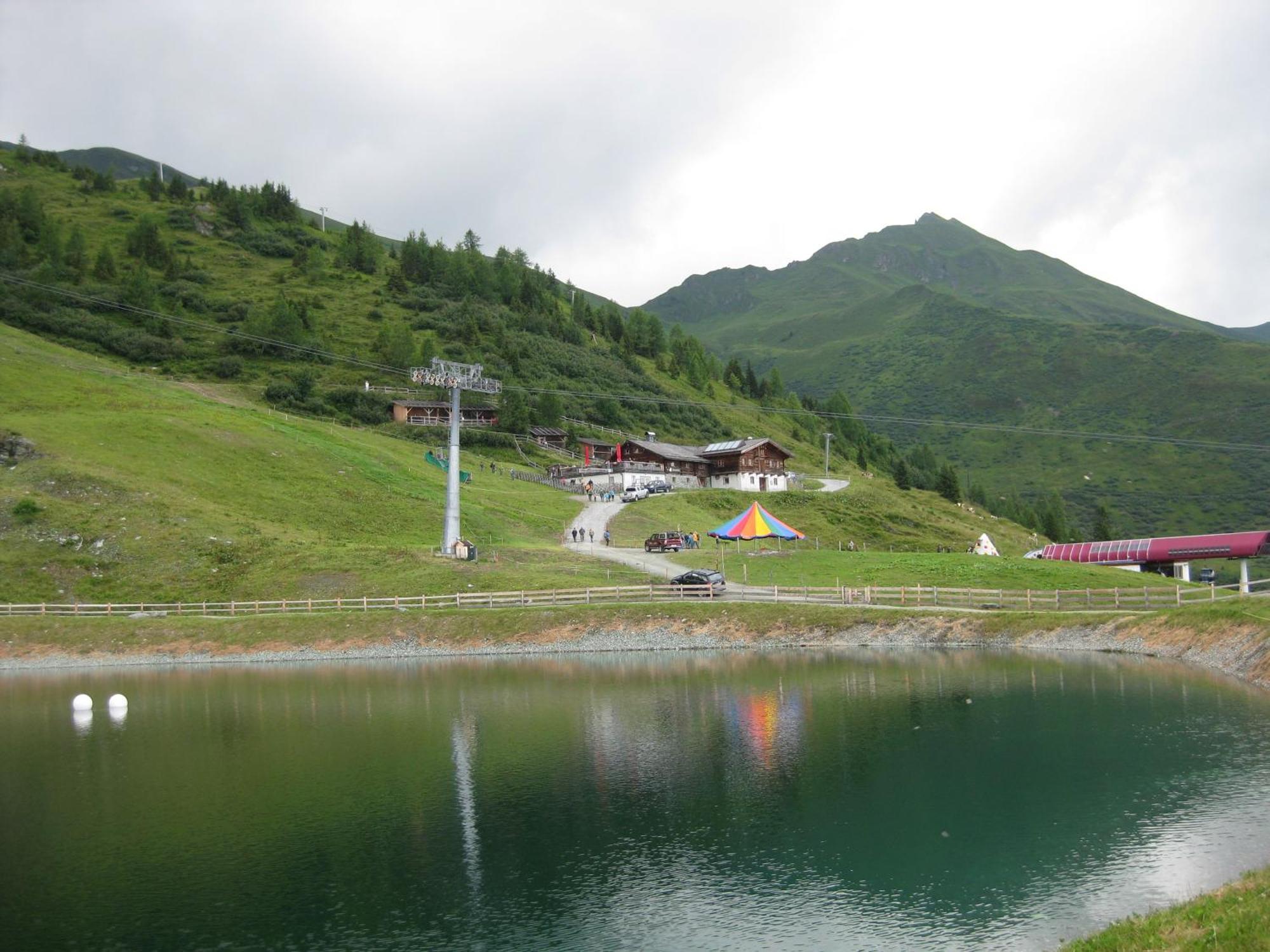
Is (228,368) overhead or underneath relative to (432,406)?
overhead

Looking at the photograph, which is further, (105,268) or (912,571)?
(105,268)

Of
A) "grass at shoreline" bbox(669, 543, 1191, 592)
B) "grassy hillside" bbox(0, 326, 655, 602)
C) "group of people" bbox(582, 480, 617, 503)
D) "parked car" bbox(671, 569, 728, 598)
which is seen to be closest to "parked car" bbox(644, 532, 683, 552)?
"grass at shoreline" bbox(669, 543, 1191, 592)

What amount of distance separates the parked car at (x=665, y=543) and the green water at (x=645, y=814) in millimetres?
33812

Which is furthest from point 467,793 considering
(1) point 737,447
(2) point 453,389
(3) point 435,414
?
(3) point 435,414

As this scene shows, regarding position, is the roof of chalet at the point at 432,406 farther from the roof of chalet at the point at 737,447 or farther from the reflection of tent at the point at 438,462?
the roof of chalet at the point at 737,447

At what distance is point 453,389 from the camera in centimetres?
6925

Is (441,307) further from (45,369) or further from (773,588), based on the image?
(773,588)

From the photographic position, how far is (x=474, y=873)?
1997 centimetres

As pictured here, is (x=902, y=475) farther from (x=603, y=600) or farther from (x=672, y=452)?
(x=603, y=600)

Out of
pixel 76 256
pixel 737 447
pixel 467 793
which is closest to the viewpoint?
pixel 467 793

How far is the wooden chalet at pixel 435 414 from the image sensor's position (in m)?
136

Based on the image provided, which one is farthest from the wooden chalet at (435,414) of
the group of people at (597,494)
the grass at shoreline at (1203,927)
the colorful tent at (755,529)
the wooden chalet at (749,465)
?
the grass at shoreline at (1203,927)

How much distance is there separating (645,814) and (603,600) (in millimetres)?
33550

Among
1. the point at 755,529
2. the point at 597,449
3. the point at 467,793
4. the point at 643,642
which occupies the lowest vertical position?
the point at 467,793
